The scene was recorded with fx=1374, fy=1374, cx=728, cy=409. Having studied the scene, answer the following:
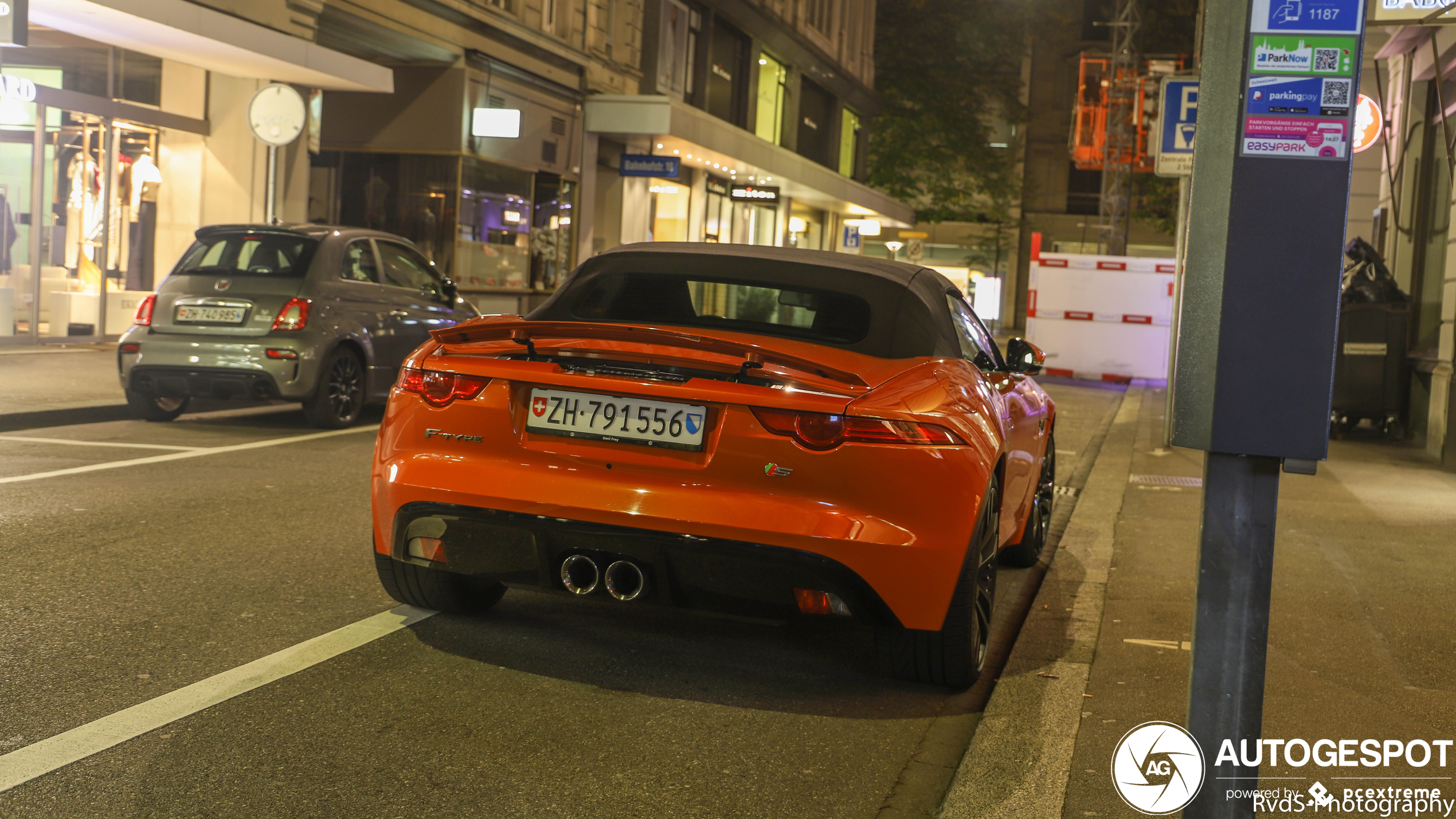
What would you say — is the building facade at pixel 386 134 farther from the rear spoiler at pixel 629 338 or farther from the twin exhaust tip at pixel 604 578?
the twin exhaust tip at pixel 604 578

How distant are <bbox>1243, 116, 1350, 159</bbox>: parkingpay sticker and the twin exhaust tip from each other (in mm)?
2199

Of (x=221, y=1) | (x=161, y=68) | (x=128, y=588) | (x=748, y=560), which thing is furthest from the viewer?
(x=161, y=68)

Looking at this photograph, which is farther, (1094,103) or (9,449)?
(1094,103)

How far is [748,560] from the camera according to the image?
12.9ft

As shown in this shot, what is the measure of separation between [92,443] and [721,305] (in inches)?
241

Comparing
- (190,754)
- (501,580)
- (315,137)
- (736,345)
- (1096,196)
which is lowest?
(190,754)

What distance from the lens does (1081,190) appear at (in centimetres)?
6147

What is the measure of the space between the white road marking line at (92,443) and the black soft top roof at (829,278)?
5.04 m

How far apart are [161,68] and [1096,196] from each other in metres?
43.5

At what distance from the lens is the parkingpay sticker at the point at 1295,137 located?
245 cm

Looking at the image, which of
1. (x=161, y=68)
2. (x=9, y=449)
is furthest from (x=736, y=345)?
(x=161, y=68)

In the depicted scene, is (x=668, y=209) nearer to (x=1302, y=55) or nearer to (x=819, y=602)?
(x=819, y=602)

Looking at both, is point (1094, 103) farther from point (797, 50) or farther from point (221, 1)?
point (221, 1)

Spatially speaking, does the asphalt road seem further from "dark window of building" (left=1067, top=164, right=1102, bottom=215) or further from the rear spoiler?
"dark window of building" (left=1067, top=164, right=1102, bottom=215)
